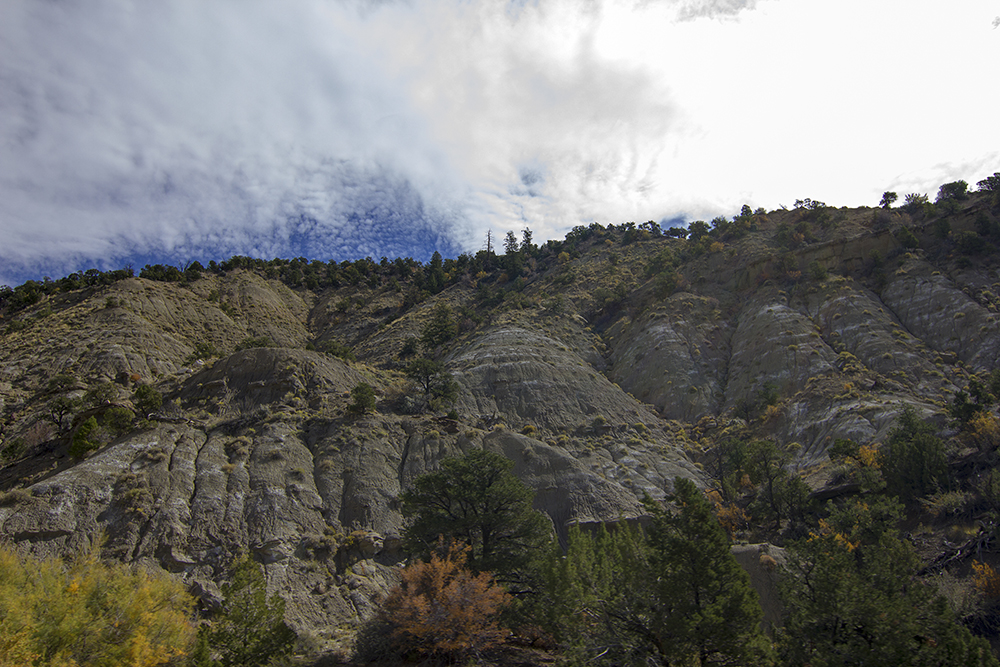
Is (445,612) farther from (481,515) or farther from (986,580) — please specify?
(986,580)

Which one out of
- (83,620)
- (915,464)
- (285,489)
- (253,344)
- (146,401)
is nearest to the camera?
(83,620)

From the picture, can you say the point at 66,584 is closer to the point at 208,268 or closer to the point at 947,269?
the point at 208,268

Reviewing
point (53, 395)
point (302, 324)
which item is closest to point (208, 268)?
point (302, 324)

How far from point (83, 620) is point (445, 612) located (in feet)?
35.5

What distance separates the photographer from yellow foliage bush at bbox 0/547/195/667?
43.4ft

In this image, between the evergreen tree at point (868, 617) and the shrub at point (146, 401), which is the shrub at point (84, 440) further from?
the evergreen tree at point (868, 617)

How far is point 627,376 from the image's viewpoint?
53.9m

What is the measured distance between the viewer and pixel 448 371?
159ft

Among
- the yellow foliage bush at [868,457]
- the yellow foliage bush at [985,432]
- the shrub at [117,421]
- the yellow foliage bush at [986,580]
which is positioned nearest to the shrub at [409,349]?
the shrub at [117,421]

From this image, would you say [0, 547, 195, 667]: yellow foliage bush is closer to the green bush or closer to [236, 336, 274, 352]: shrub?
[236, 336, 274, 352]: shrub

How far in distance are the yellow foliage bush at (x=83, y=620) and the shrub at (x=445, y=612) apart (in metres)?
7.22

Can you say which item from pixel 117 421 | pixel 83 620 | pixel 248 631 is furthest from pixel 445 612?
pixel 117 421

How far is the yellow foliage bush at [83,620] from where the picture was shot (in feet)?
43.4

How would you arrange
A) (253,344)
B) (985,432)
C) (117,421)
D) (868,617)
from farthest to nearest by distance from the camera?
(253,344) < (117,421) < (985,432) < (868,617)
